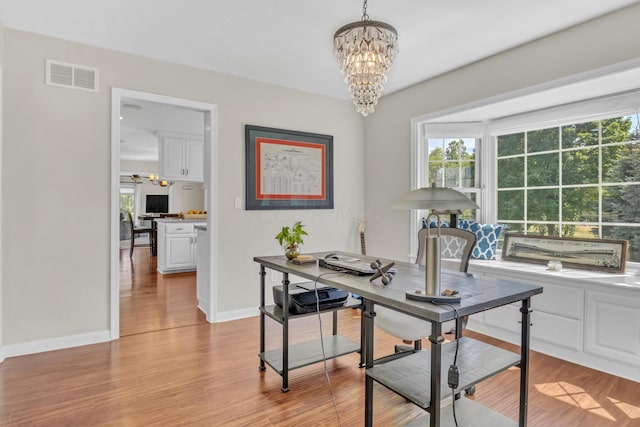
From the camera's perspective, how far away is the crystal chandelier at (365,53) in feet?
6.82

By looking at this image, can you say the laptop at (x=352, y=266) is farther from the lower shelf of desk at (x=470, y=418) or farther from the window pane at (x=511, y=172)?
the window pane at (x=511, y=172)

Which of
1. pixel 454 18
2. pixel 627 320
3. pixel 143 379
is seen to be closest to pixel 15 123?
pixel 143 379

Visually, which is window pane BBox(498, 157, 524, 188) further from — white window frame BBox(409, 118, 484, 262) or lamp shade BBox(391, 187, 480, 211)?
lamp shade BBox(391, 187, 480, 211)

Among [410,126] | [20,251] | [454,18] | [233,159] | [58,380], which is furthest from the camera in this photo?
[410,126]

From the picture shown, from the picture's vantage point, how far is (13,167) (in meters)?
2.68

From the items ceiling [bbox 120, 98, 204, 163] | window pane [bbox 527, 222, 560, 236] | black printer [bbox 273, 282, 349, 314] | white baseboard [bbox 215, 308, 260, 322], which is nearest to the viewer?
black printer [bbox 273, 282, 349, 314]

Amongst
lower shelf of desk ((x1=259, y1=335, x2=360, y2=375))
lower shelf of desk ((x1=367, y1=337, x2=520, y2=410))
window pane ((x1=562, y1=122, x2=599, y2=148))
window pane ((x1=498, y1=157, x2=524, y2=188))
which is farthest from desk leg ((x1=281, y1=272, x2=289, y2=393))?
window pane ((x1=562, y1=122, x2=599, y2=148))

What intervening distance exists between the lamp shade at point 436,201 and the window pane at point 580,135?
2408 millimetres

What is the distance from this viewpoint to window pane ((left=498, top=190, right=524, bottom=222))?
349 cm

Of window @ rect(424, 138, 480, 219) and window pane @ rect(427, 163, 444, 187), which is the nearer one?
window @ rect(424, 138, 480, 219)

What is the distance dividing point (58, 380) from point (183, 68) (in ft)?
8.89

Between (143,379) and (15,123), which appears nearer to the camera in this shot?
(143,379)

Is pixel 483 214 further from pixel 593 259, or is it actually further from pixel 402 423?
pixel 402 423

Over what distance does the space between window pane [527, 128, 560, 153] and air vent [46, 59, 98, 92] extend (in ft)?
13.0
